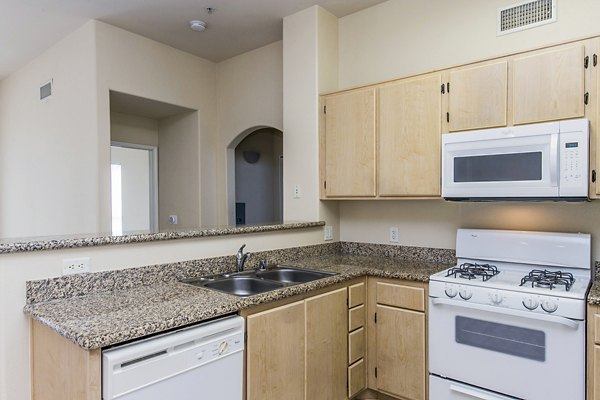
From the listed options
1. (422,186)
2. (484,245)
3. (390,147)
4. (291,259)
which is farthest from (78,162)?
(484,245)

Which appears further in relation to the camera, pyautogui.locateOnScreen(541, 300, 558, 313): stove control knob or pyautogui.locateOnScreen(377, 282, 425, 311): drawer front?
pyautogui.locateOnScreen(377, 282, 425, 311): drawer front

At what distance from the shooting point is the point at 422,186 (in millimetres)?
2557

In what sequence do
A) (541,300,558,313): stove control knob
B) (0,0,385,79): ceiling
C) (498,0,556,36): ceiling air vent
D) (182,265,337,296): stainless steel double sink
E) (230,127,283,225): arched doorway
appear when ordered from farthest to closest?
(230,127,283,225): arched doorway < (0,0,385,79): ceiling < (498,0,556,36): ceiling air vent < (182,265,337,296): stainless steel double sink < (541,300,558,313): stove control knob

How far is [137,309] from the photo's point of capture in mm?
1563

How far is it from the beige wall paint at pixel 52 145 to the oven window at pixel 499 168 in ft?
9.79

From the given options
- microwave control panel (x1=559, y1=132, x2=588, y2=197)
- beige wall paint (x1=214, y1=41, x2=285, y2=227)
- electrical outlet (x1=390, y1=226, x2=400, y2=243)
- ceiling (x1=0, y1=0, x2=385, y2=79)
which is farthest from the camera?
beige wall paint (x1=214, y1=41, x2=285, y2=227)

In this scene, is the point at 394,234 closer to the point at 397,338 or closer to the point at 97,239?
the point at 397,338

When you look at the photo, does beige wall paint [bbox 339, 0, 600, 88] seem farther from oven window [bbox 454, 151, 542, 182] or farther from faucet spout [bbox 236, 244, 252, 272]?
faucet spout [bbox 236, 244, 252, 272]

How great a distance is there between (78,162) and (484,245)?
3582mm

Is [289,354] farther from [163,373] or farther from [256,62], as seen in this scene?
[256,62]

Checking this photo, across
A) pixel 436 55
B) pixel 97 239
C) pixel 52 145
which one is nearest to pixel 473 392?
pixel 97 239

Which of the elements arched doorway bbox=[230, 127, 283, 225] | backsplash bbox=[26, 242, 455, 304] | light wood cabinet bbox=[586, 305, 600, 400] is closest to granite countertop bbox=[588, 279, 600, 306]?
light wood cabinet bbox=[586, 305, 600, 400]

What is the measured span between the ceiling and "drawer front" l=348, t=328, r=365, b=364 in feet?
8.16

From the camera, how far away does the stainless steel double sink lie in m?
2.18
